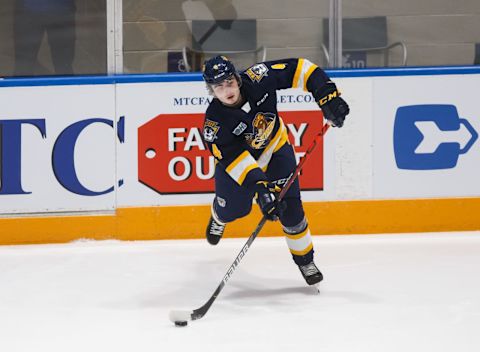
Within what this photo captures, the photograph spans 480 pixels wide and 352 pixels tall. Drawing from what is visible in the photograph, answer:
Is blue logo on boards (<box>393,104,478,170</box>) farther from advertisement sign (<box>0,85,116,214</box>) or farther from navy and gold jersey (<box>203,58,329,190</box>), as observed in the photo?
advertisement sign (<box>0,85,116,214</box>)

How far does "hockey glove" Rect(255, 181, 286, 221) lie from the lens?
10.1 ft

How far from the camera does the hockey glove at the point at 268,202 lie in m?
3.07

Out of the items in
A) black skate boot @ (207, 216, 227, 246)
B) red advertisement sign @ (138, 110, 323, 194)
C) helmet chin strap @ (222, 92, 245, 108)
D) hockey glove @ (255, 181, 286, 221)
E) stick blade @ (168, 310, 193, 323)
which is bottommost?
stick blade @ (168, 310, 193, 323)

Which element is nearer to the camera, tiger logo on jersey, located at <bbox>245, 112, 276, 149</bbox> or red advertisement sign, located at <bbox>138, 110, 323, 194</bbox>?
tiger logo on jersey, located at <bbox>245, 112, 276, 149</bbox>

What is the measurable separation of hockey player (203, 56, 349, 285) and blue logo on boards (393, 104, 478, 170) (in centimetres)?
121

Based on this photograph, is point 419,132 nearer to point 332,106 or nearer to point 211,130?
point 332,106

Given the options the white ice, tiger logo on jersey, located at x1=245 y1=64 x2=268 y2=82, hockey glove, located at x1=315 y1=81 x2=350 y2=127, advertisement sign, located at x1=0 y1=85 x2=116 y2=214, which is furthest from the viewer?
advertisement sign, located at x1=0 y1=85 x2=116 y2=214

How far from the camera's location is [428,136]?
4.55m

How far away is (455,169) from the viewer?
4582 mm

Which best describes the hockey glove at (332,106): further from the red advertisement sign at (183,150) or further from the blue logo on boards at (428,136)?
the blue logo on boards at (428,136)

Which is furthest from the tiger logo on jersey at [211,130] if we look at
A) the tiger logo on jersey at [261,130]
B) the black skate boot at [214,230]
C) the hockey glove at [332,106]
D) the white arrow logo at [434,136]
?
the white arrow logo at [434,136]

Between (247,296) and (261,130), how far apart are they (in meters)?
0.65

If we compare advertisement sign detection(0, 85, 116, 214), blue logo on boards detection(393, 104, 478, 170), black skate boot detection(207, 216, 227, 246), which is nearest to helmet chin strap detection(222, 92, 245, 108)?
black skate boot detection(207, 216, 227, 246)

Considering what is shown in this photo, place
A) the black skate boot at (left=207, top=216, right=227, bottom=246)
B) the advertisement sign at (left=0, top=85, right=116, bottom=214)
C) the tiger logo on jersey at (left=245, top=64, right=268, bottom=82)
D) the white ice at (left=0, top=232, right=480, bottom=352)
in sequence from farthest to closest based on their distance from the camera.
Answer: the advertisement sign at (left=0, top=85, right=116, bottom=214) → the black skate boot at (left=207, top=216, right=227, bottom=246) → the tiger logo on jersey at (left=245, top=64, right=268, bottom=82) → the white ice at (left=0, top=232, right=480, bottom=352)
